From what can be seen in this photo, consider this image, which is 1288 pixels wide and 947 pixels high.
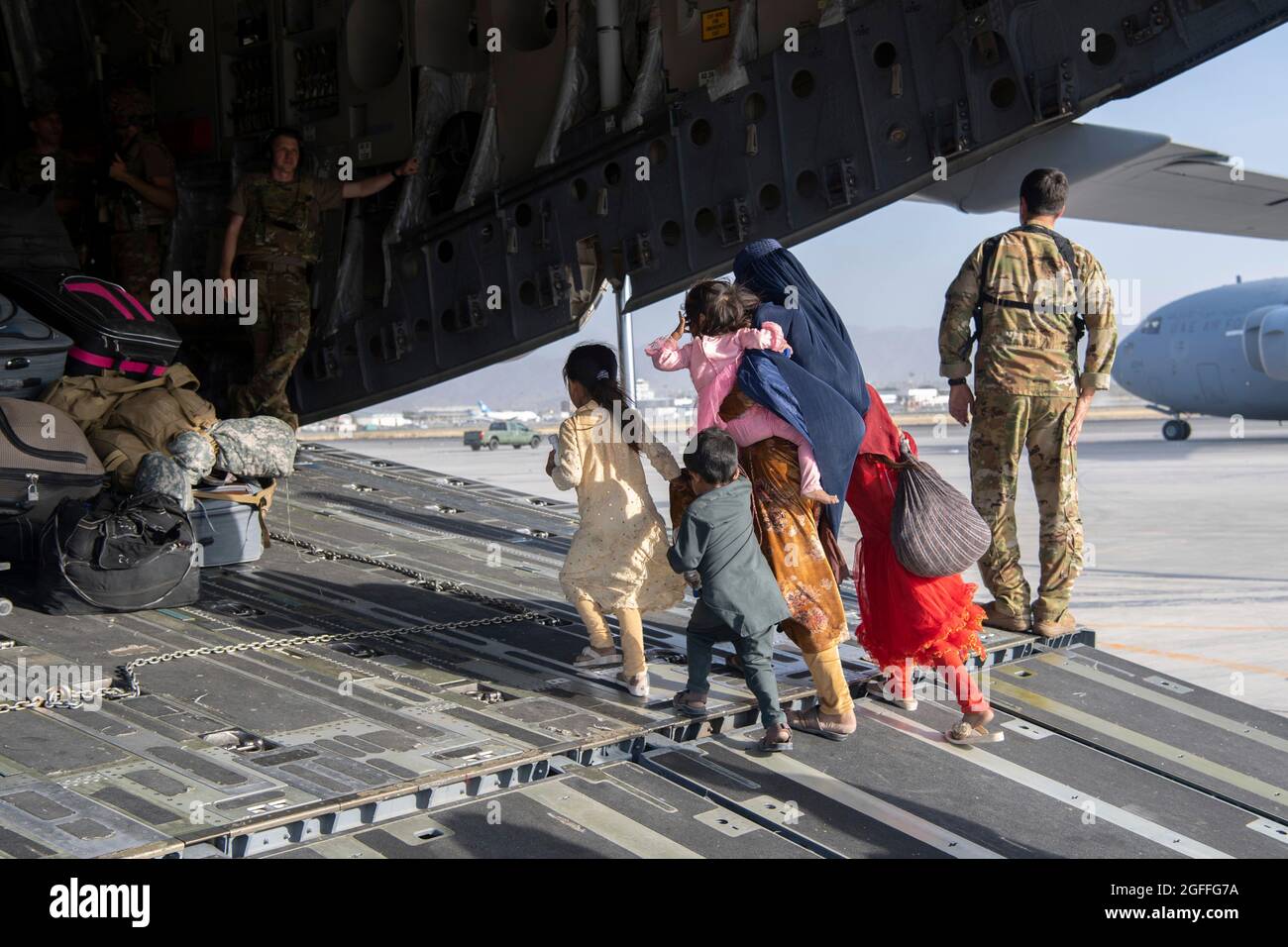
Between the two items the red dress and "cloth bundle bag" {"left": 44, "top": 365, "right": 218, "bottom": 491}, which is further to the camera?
"cloth bundle bag" {"left": 44, "top": 365, "right": 218, "bottom": 491}

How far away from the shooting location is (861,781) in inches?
148

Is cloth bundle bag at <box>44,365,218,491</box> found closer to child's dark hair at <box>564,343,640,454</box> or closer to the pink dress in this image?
child's dark hair at <box>564,343,640,454</box>

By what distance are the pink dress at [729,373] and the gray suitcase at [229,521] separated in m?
2.72

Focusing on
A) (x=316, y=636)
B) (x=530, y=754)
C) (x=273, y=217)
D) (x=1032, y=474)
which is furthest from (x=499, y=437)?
(x=530, y=754)

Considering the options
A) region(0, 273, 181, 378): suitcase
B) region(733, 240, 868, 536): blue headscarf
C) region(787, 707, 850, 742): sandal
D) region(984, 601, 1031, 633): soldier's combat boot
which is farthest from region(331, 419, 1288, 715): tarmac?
region(0, 273, 181, 378): suitcase

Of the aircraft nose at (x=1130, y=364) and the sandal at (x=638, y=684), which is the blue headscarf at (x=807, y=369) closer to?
the sandal at (x=638, y=684)

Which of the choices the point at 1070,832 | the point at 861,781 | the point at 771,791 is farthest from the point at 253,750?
the point at 1070,832

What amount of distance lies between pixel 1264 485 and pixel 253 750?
1686 cm

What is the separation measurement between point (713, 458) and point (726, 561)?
1.02 ft

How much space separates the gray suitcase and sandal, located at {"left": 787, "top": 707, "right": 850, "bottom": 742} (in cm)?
300

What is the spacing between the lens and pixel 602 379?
4.37 meters

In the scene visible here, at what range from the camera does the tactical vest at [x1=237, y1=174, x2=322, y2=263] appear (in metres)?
7.66

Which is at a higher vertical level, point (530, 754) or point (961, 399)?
point (961, 399)

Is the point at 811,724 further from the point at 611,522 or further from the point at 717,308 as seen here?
the point at 717,308
